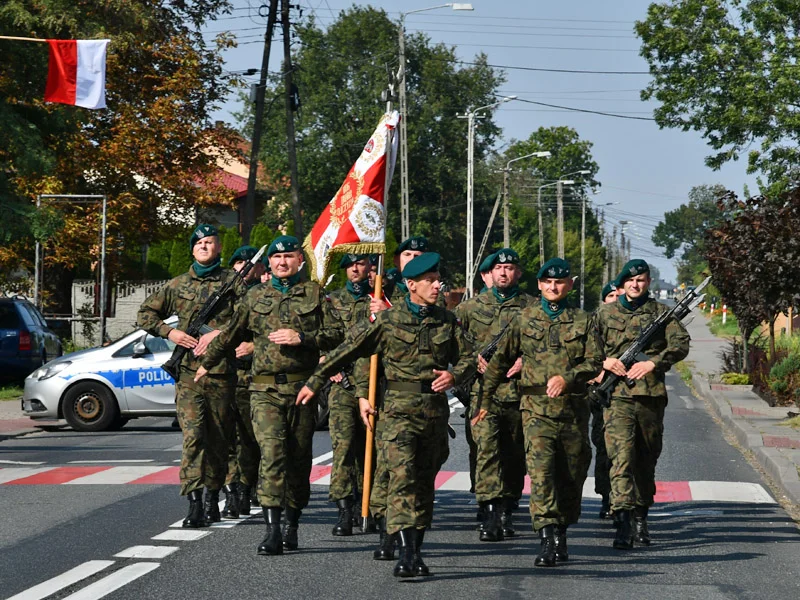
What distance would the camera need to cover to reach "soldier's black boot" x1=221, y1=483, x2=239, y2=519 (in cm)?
1067

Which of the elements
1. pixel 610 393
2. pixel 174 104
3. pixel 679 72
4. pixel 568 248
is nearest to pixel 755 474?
pixel 610 393

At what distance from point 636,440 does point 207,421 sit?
308 centimetres

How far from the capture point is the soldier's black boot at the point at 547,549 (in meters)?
8.62

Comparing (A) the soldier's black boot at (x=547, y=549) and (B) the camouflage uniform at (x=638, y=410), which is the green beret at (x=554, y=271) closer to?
(B) the camouflage uniform at (x=638, y=410)

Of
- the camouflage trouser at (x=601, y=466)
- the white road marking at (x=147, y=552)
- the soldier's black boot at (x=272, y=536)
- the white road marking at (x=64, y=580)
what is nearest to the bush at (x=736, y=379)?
the camouflage trouser at (x=601, y=466)

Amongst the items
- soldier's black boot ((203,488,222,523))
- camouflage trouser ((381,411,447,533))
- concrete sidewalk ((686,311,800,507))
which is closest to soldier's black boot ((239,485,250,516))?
soldier's black boot ((203,488,222,523))

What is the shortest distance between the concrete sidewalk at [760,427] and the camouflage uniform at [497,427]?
1438 mm

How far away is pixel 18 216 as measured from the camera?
23.4 m

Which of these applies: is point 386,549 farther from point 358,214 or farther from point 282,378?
point 358,214

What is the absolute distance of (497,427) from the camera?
10172 millimetres

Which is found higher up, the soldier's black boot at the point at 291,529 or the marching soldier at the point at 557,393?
the marching soldier at the point at 557,393

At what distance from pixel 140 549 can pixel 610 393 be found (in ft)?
11.0

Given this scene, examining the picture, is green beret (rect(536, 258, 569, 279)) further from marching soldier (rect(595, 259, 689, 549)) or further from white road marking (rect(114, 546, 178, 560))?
white road marking (rect(114, 546, 178, 560))

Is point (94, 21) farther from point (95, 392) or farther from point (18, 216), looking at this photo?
point (95, 392)
